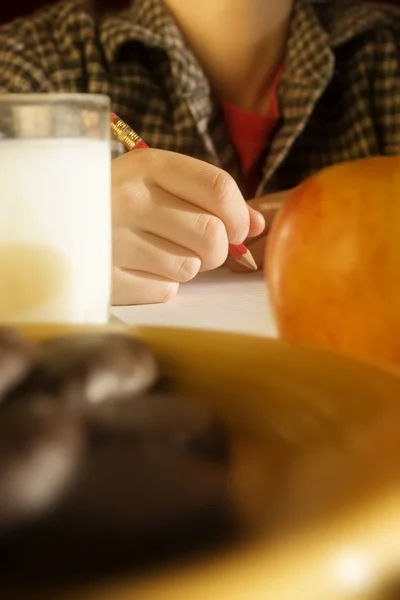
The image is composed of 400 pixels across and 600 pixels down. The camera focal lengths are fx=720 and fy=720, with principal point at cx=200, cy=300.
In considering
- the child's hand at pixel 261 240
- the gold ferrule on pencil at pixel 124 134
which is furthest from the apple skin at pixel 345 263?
the child's hand at pixel 261 240

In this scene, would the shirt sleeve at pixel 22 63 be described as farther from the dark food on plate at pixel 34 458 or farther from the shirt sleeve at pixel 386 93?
the dark food on plate at pixel 34 458

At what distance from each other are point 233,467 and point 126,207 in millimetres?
461

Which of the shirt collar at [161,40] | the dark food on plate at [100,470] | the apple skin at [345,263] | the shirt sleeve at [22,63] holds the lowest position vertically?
the shirt sleeve at [22,63]

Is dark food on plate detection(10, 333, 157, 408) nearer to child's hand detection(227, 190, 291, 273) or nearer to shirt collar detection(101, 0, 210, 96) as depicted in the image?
child's hand detection(227, 190, 291, 273)

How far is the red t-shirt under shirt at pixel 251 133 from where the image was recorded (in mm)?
1119

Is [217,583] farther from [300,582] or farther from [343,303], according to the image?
[343,303]

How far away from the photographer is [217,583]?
0.29 ft

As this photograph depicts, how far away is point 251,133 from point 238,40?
0.15 m

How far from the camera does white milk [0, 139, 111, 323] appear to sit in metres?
0.38

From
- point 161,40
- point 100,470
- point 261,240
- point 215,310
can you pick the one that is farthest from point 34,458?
point 161,40

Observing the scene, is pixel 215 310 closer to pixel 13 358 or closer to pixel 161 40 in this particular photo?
pixel 13 358

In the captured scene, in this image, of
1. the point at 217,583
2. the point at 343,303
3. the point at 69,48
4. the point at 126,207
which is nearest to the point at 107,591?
the point at 217,583

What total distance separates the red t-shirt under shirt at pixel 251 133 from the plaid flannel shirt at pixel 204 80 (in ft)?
0.05

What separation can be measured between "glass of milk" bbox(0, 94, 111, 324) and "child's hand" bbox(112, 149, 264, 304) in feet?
0.38
